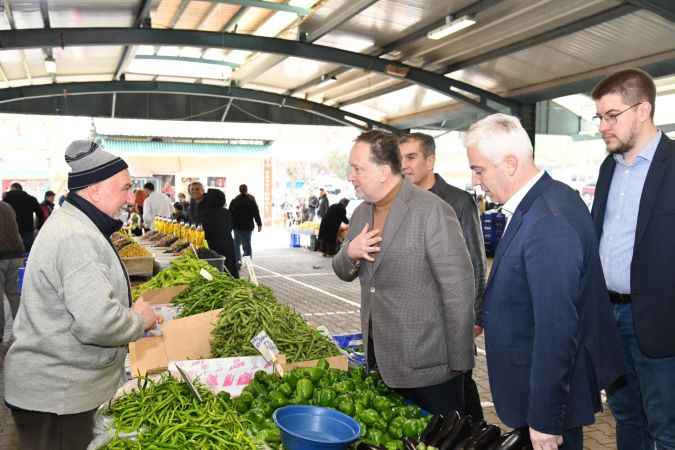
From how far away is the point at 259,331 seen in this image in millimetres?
3057

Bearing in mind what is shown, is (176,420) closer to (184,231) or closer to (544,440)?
(544,440)

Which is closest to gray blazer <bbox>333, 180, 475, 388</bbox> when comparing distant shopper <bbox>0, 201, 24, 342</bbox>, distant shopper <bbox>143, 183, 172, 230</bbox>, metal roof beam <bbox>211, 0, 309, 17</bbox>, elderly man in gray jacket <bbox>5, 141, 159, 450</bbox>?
elderly man in gray jacket <bbox>5, 141, 159, 450</bbox>

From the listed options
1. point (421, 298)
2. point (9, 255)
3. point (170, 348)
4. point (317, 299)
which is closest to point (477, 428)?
point (421, 298)

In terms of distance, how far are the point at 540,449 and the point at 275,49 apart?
1031 cm

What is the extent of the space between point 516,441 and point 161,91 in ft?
48.6

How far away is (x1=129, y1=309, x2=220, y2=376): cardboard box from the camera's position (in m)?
3.03

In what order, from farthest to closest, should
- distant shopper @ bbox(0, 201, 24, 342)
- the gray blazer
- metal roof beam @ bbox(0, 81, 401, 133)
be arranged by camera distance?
metal roof beam @ bbox(0, 81, 401, 133) → distant shopper @ bbox(0, 201, 24, 342) → the gray blazer

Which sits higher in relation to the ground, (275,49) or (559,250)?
(275,49)

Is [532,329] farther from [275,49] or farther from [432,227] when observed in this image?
[275,49]

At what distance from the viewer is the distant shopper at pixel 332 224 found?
49.0 feet

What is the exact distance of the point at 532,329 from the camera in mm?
1992

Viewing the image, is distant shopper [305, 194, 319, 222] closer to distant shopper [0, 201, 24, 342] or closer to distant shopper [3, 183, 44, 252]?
distant shopper [3, 183, 44, 252]

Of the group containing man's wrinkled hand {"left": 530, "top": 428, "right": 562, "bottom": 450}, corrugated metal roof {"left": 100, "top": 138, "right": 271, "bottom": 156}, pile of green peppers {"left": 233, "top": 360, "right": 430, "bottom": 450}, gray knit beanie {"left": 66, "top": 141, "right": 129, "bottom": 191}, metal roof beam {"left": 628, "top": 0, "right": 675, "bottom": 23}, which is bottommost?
pile of green peppers {"left": 233, "top": 360, "right": 430, "bottom": 450}

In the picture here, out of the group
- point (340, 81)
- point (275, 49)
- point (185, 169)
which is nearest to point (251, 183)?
point (185, 169)
